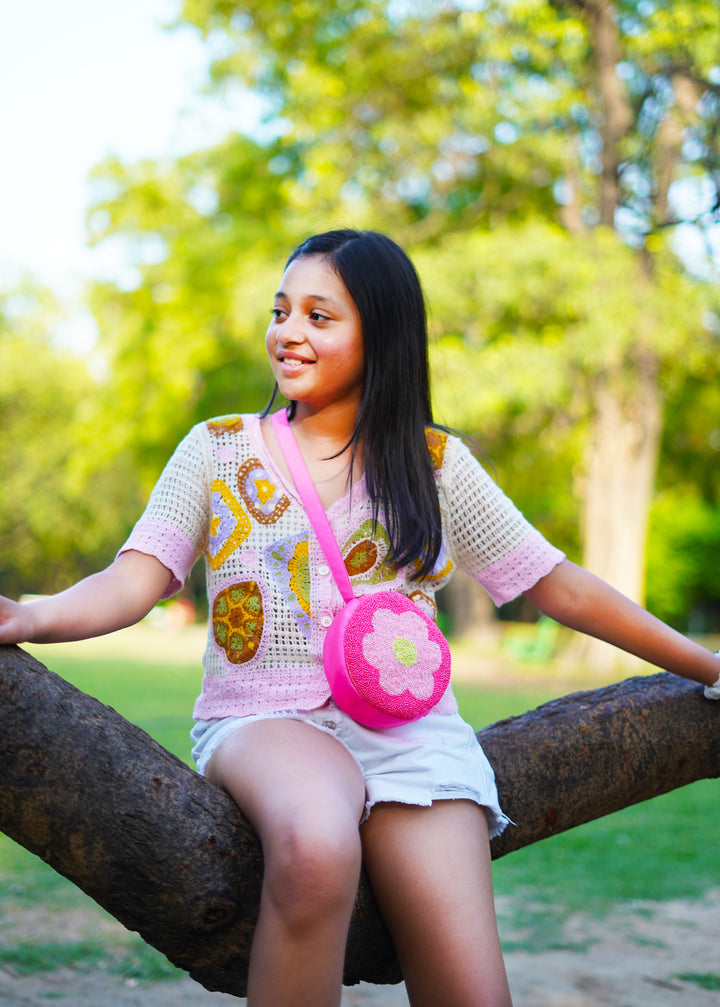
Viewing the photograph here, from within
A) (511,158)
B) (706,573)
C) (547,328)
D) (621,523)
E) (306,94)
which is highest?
(306,94)

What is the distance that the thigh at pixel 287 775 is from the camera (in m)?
1.72

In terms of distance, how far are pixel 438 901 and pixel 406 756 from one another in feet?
0.91

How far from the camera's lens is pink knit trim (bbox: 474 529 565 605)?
2.33 meters

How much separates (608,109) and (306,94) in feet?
12.9

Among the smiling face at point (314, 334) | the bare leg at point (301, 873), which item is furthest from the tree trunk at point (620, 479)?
the bare leg at point (301, 873)

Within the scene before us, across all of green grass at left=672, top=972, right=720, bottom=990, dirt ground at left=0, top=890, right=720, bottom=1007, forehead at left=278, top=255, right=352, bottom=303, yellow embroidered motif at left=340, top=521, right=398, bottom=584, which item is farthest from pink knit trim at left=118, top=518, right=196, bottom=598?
green grass at left=672, top=972, right=720, bottom=990

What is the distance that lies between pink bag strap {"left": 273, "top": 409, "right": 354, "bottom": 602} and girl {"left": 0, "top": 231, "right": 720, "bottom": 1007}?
28 millimetres

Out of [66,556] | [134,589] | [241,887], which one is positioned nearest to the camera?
[241,887]

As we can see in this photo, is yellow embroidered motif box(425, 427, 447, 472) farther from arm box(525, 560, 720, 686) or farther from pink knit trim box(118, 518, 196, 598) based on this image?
pink knit trim box(118, 518, 196, 598)

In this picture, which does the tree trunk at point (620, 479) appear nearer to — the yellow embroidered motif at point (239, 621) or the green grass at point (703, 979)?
the green grass at point (703, 979)

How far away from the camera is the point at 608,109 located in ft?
44.1

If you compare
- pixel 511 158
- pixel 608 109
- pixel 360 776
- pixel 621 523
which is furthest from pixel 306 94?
pixel 360 776

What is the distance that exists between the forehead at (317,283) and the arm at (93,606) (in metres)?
0.68

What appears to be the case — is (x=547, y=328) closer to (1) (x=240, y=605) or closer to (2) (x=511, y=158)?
(2) (x=511, y=158)
